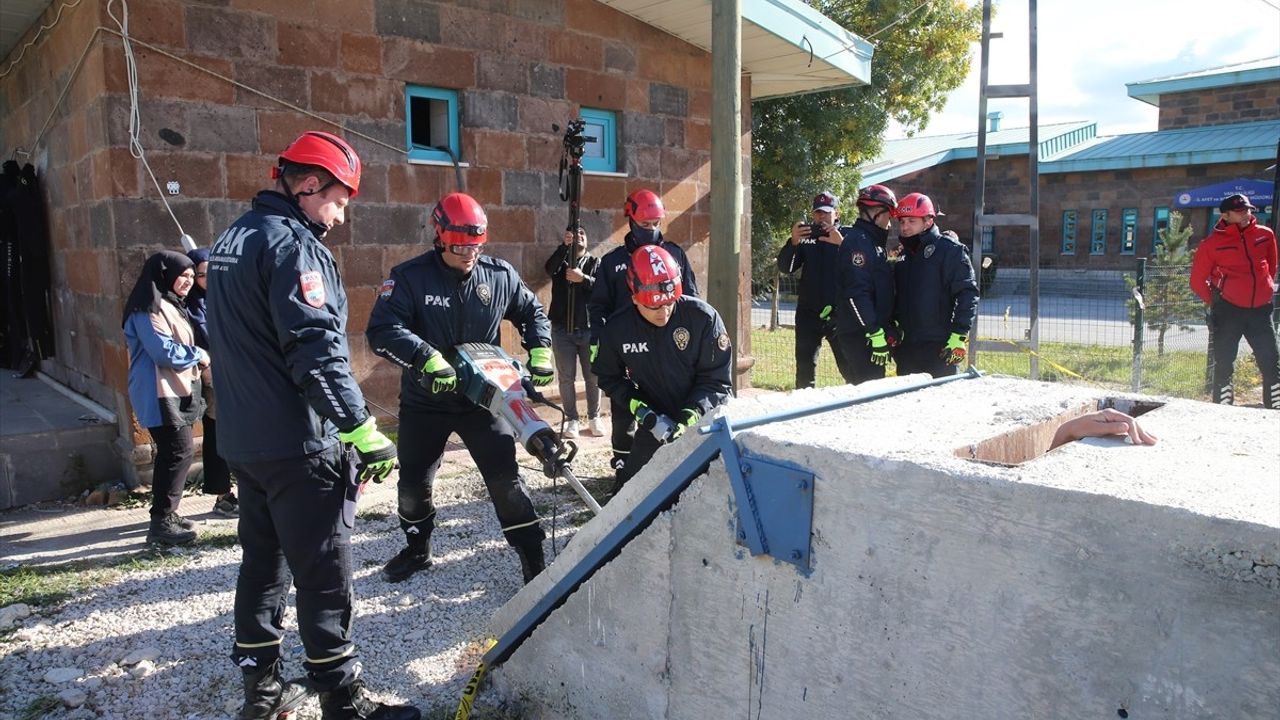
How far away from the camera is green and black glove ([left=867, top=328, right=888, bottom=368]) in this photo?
627 cm

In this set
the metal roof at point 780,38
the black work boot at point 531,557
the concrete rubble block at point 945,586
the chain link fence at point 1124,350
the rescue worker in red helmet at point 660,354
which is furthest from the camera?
the chain link fence at point 1124,350

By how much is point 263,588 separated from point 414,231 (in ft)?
14.2

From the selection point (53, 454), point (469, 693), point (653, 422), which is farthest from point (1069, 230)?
point (469, 693)

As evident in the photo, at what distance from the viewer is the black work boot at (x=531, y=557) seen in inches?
175

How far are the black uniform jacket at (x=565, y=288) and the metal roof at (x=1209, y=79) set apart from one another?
77.8ft

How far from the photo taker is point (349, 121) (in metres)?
6.76

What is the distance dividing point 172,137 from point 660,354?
12.5ft

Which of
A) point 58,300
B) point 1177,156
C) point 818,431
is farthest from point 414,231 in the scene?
point 1177,156

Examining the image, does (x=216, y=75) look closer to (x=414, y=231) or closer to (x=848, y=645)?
(x=414, y=231)

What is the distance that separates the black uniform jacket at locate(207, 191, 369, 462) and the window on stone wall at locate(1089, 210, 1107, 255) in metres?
28.2

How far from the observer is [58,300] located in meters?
7.62

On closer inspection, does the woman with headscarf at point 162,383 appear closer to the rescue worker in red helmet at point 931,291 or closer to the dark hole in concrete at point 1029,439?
the dark hole in concrete at point 1029,439

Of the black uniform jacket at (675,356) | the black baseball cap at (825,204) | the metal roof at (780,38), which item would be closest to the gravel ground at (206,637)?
the black uniform jacket at (675,356)

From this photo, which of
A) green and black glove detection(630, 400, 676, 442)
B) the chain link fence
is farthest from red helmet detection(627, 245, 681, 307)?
the chain link fence
